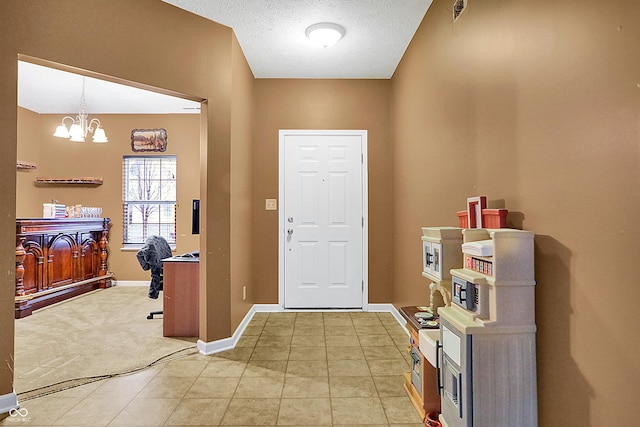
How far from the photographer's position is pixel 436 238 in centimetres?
202

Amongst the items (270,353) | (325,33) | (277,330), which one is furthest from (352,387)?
(325,33)

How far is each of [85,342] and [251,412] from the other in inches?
81.3

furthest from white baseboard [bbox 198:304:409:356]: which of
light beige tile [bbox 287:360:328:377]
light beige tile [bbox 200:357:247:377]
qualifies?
light beige tile [bbox 287:360:328:377]

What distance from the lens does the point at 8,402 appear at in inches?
78.4

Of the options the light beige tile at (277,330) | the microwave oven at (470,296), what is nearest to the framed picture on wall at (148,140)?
the light beige tile at (277,330)

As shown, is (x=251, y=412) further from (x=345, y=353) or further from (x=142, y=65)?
(x=142, y=65)

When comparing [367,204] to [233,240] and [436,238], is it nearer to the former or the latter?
[233,240]

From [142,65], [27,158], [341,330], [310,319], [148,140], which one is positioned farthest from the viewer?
[148,140]

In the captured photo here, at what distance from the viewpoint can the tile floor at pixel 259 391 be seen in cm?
195

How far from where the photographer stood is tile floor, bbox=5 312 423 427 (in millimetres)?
1947

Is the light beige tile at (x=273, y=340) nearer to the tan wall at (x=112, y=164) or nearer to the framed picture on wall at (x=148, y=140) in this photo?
the tan wall at (x=112, y=164)

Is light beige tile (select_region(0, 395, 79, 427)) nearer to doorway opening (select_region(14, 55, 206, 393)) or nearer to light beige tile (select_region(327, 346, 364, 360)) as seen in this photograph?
light beige tile (select_region(327, 346, 364, 360))

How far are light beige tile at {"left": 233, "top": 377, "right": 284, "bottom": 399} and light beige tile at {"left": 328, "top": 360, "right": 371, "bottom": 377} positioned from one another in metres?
0.40

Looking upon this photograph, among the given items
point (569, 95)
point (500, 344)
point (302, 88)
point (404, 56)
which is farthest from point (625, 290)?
point (302, 88)
